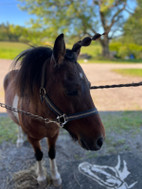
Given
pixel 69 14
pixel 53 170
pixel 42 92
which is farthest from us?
pixel 69 14

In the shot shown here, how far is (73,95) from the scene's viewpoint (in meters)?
1.45

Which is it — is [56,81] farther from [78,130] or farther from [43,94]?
[78,130]

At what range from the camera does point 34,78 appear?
174cm

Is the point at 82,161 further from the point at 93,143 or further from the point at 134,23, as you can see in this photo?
the point at 134,23

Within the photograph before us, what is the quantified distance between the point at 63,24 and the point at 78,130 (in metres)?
21.0

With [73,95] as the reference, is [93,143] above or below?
below

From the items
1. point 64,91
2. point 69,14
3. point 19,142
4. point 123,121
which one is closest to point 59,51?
point 64,91

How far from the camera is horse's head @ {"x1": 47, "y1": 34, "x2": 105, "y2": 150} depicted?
4.76 ft

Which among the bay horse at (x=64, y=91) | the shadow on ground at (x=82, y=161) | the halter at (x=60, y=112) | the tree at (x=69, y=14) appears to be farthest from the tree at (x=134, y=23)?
the halter at (x=60, y=112)

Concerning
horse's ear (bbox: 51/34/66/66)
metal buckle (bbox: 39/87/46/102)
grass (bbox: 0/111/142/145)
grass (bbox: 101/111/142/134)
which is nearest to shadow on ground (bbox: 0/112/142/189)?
grass (bbox: 0/111/142/145)

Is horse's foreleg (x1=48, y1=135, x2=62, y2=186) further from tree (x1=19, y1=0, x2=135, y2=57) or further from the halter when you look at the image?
tree (x1=19, y1=0, x2=135, y2=57)

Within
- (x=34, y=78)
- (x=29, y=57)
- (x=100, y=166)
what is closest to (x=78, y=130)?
(x=34, y=78)

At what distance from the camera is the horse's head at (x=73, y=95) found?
145cm

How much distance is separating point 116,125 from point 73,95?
3.08 m
